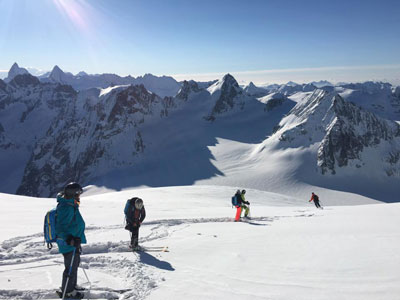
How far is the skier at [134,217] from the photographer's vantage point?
9016 millimetres

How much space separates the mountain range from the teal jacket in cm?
7364

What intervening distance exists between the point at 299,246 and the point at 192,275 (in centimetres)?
399

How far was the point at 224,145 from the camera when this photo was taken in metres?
117

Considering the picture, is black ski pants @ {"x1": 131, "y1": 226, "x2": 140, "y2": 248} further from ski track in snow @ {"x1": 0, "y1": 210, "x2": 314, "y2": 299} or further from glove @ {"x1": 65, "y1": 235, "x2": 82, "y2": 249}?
glove @ {"x1": 65, "y1": 235, "x2": 82, "y2": 249}

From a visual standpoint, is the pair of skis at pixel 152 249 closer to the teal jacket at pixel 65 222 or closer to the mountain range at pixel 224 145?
the teal jacket at pixel 65 222

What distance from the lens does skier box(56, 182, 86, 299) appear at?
236 inches

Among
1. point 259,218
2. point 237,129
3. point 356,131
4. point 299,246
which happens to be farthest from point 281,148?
point 299,246

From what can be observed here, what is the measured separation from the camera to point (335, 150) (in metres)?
89.4

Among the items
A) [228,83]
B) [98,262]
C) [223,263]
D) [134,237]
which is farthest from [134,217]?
[228,83]

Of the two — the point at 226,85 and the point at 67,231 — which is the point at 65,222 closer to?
the point at 67,231

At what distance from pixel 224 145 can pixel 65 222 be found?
112m

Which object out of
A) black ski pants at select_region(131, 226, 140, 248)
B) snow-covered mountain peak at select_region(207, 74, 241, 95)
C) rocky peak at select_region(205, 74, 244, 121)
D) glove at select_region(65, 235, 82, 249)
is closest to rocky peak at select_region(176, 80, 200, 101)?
rocky peak at select_region(205, 74, 244, 121)

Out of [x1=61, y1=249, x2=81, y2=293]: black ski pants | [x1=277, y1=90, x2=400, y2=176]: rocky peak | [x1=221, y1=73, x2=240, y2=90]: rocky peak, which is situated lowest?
[x1=61, y1=249, x2=81, y2=293]: black ski pants

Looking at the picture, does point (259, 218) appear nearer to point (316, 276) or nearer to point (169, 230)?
point (169, 230)
